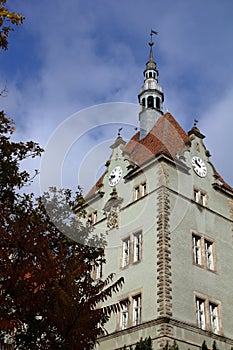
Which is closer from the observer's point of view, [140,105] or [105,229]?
[105,229]

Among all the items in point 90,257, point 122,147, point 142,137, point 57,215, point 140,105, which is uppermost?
point 140,105

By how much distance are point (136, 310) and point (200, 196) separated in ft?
29.2

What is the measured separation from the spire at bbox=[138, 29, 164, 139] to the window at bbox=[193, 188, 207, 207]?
8144mm

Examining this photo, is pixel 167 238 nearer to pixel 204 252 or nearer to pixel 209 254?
pixel 204 252

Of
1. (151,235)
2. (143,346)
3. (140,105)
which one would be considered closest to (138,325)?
(143,346)

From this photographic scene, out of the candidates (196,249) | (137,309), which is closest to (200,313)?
(137,309)

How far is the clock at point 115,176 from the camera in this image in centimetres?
3247

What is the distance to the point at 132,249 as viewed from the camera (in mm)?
27906

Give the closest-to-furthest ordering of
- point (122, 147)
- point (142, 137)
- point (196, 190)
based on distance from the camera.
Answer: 1. point (196, 190)
2. point (122, 147)
3. point (142, 137)

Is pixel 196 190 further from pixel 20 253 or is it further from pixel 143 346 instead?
Answer: pixel 20 253

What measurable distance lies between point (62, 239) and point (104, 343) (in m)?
13.5

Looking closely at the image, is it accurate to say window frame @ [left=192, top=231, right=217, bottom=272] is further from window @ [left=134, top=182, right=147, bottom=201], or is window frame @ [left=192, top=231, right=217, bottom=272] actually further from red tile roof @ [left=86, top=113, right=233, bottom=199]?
red tile roof @ [left=86, top=113, right=233, bottom=199]

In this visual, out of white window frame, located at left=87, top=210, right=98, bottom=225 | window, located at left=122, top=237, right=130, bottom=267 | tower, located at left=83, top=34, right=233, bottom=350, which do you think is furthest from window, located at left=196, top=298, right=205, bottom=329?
white window frame, located at left=87, top=210, right=98, bottom=225

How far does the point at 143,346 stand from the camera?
73.5 feet
